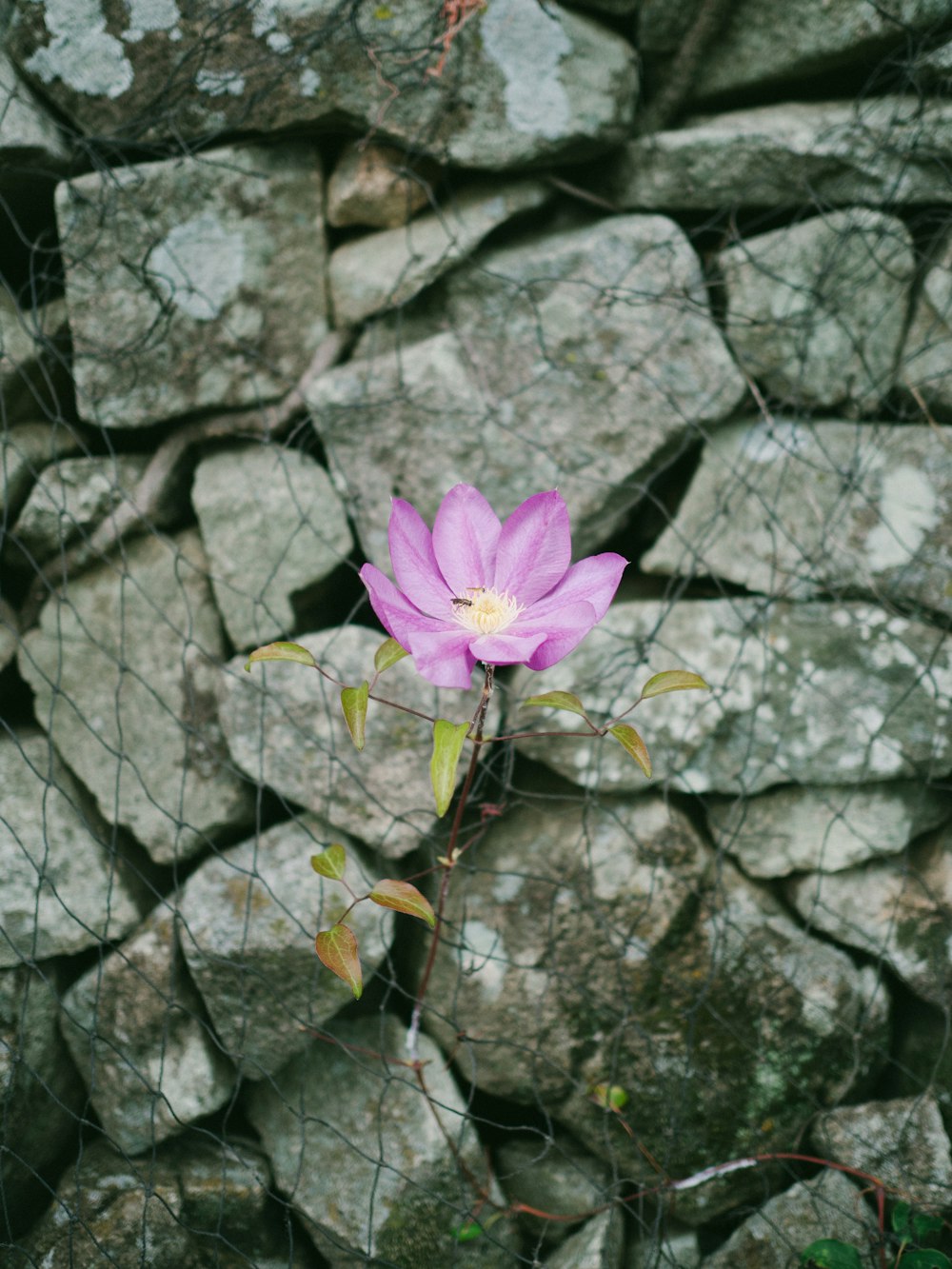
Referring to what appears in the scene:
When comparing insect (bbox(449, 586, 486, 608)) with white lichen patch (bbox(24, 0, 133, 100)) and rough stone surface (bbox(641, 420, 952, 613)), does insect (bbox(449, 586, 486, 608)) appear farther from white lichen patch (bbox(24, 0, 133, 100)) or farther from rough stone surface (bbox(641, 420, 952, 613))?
white lichen patch (bbox(24, 0, 133, 100))

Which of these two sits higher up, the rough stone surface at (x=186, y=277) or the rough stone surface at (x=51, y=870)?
the rough stone surface at (x=186, y=277)

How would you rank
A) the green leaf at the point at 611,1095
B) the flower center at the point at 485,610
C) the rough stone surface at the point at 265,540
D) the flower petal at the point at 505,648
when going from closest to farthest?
1. the flower petal at the point at 505,648
2. the flower center at the point at 485,610
3. the green leaf at the point at 611,1095
4. the rough stone surface at the point at 265,540

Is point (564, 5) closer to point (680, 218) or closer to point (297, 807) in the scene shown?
point (680, 218)

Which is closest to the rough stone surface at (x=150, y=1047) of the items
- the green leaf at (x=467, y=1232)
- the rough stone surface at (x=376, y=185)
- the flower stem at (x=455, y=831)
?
the flower stem at (x=455, y=831)

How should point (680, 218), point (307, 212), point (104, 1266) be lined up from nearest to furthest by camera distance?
1. point (104, 1266)
2. point (307, 212)
3. point (680, 218)

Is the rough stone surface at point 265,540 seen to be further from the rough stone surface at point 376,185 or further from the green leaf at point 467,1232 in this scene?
the green leaf at point 467,1232

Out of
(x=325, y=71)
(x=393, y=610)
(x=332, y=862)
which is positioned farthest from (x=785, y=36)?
(x=332, y=862)

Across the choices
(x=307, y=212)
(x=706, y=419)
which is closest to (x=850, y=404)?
(x=706, y=419)
